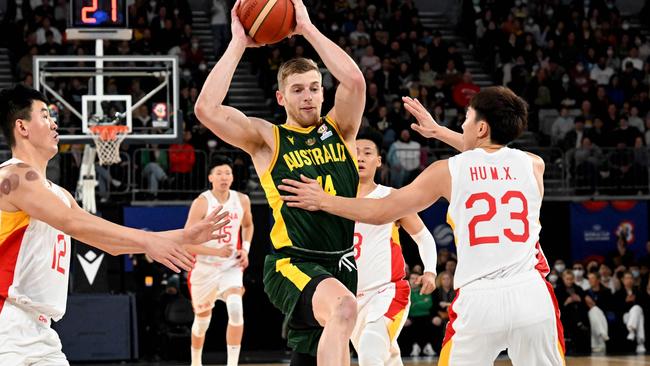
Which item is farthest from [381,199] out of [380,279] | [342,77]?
[380,279]

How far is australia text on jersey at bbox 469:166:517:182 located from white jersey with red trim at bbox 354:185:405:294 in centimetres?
282

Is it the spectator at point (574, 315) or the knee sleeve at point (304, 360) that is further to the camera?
the spectator at point (574, 315)

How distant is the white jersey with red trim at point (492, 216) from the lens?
17.1 ft

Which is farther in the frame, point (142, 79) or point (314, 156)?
point (142, 79)

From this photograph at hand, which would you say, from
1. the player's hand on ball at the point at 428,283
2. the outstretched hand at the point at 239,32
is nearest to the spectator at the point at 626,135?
the player's hand on ball at the point at 428,283

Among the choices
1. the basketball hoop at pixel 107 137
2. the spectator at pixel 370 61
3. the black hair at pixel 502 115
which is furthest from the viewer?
the spectator at pixel 370 61

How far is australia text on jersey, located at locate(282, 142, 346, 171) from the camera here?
6039 mm

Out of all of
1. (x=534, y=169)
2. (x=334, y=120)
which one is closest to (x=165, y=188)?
(x=334, y=120)

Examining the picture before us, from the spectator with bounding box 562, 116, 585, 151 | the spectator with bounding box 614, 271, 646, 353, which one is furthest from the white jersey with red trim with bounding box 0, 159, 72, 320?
the spectator with bounding box 562, 116, 585, 151

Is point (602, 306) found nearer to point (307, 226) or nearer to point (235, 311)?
point (235, 311)

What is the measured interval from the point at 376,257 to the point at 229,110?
256 centimetres

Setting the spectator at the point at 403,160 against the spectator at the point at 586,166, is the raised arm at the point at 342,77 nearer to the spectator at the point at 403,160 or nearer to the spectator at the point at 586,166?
the spectator at the point at 403,160

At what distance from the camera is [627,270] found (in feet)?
53.7

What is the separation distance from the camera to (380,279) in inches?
319
